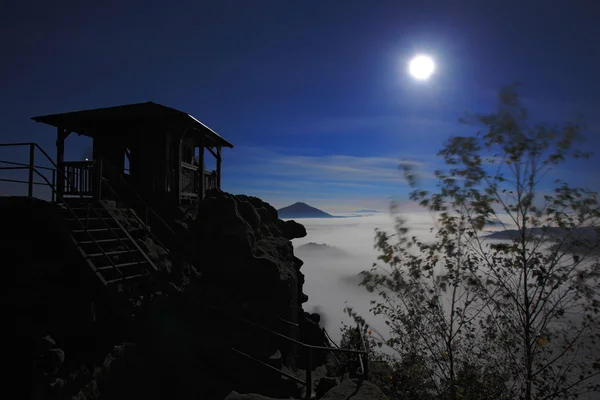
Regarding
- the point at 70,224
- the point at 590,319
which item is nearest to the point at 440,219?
the point at 590,319

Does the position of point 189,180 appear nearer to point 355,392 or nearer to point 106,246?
point 106,246

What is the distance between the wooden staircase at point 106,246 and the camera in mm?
7602

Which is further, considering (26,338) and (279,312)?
(279,312)

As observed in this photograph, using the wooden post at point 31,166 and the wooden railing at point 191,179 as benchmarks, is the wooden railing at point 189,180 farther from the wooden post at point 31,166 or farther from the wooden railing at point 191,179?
the wooden post at point 31,166

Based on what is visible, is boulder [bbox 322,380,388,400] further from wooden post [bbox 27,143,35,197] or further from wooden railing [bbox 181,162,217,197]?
wooden railing [bbox 181,162,217,197]

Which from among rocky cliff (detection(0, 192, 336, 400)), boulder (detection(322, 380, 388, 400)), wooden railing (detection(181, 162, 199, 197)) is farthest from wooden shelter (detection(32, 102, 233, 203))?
boulder (detection(322, 380, 388, 400))

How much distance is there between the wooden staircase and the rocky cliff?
1.02ft

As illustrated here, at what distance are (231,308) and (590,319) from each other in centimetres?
925

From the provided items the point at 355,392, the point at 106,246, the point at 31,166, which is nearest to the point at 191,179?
the point at 106,246

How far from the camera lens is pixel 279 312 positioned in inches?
476

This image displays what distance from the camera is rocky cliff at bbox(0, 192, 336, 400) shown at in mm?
6398

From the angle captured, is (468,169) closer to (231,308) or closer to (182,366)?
(231,308)

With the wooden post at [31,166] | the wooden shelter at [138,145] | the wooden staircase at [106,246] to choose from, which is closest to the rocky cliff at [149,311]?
the wooden staircase at [106,246]

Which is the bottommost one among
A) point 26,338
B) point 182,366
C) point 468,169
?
point 182,366
